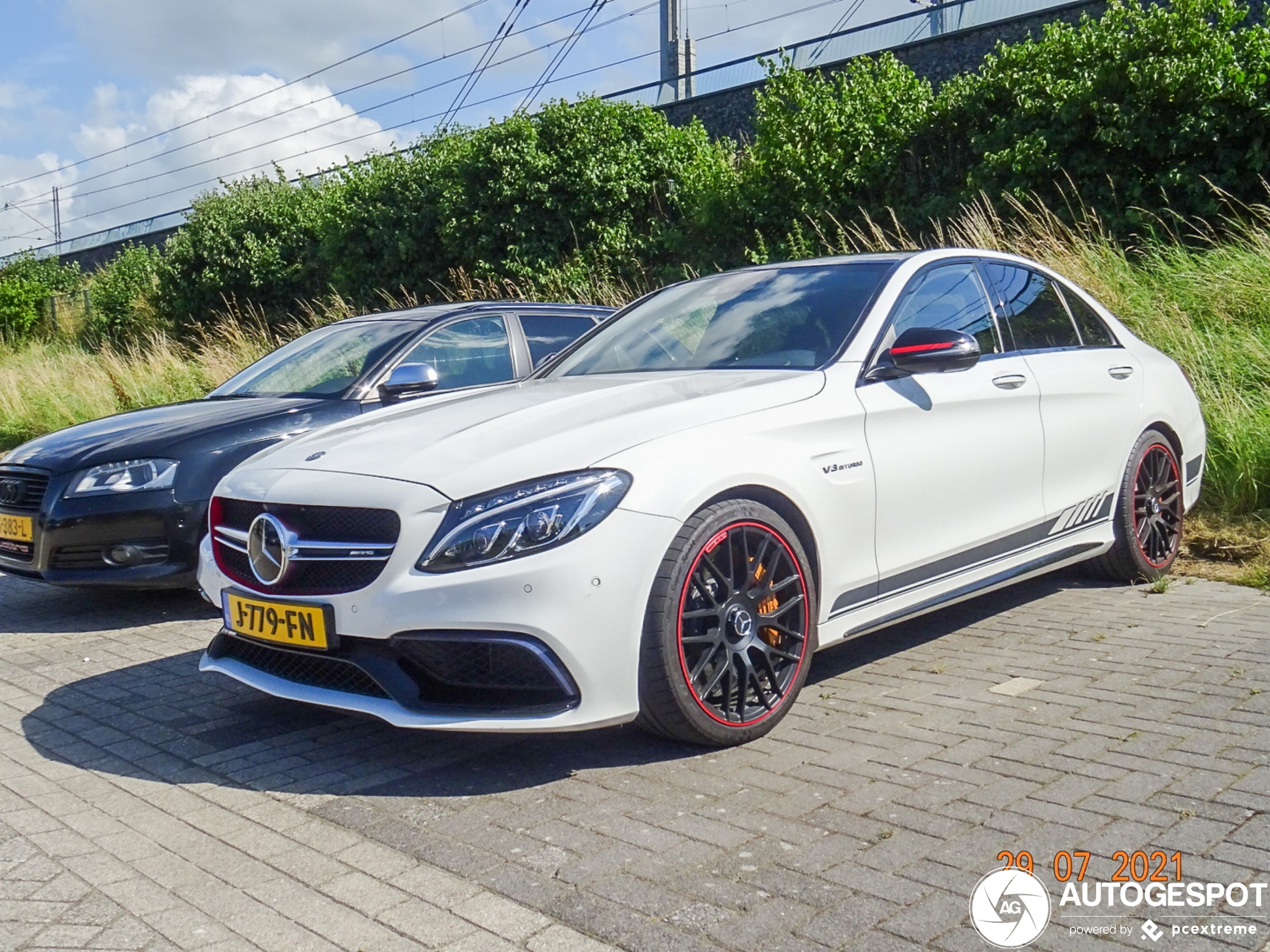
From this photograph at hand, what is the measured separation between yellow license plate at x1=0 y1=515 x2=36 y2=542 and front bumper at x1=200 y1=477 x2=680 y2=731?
11.2ft

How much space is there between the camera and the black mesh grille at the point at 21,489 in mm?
6230

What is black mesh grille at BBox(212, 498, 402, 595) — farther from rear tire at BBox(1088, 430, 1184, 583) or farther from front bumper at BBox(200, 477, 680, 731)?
rear tire at BBox(1088, 430, 1184, 583)

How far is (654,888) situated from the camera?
9.53 feet

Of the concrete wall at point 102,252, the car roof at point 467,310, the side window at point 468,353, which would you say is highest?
the concrete wall at point 102,252

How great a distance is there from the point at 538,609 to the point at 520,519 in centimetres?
27

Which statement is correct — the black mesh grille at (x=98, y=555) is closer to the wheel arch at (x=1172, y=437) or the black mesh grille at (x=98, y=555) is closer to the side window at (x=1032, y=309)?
the side window at (x=1032, y=309)

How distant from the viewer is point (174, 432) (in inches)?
250

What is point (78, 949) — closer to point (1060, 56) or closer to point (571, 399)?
point (571, 399)

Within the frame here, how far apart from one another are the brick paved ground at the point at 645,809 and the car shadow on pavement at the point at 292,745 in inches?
0.6

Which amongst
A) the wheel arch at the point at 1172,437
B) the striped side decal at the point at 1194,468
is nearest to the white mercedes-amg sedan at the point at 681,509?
the wheel arch at the point at 1172,437

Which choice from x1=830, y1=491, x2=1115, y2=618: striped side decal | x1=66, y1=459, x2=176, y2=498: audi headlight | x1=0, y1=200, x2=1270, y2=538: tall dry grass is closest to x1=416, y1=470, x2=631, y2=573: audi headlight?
x1=830, y1=491, x2=1115, y2=618: striped side decal

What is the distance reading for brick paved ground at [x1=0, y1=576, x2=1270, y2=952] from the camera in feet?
9.14

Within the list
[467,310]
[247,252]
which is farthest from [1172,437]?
[247,252]

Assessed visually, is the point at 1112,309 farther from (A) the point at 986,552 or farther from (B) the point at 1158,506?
(A) the point at 986,552
